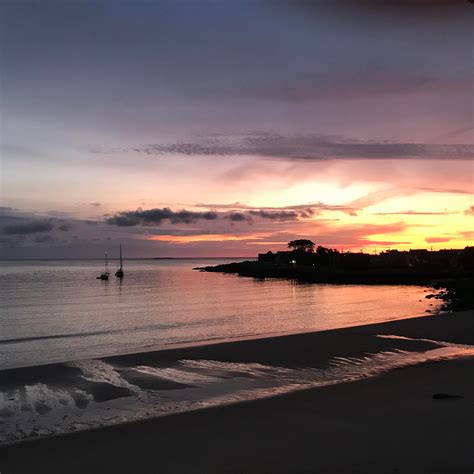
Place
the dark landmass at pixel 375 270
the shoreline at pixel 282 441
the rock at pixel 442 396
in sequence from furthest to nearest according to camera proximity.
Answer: the dark landmass at pixel 375 270 < the rock at pixel 442 396 < the shoreline at pixel 282 441

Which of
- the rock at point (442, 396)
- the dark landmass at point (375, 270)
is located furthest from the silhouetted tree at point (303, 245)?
the rock at point (442, 396)

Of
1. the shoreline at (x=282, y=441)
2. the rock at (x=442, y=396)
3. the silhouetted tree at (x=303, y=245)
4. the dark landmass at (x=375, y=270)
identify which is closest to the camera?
the shoreline at (x=282, y=441)

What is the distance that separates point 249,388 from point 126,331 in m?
17.7

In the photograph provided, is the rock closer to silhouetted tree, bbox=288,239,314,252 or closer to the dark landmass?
the dark landmass

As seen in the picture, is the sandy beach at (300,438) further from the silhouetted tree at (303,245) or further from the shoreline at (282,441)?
the silhouetted tree at (303,245)

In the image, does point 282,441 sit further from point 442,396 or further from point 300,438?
point 442,396

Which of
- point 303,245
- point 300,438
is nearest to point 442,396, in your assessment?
point 300,438

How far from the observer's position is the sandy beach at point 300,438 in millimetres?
5930

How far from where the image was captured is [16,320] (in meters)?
33.3

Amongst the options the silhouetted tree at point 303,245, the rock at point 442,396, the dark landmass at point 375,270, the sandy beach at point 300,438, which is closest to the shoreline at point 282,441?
the sandy beach at point 300,438

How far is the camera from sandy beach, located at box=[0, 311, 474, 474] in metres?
5.93

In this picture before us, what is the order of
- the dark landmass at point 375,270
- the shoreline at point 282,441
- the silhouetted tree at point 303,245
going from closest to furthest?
the shoreline at point 282,441
the dark landmass at point 375,270
the silhouetted tree at point 303,245

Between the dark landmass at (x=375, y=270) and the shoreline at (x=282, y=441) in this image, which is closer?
the shoreline at (x=282, y=441)

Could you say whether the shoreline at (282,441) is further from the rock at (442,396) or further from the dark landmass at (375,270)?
the dark landmass at (375,270)
